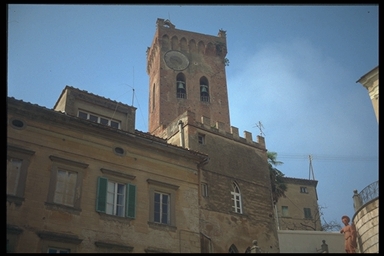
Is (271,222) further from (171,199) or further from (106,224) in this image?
(106,224)

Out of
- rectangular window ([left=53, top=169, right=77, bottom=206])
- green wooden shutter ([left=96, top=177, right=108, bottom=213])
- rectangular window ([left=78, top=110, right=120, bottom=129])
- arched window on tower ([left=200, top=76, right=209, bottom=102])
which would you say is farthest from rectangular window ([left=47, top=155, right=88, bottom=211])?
arched window on tower ([left=200, top=76, right=209, bottom=102])

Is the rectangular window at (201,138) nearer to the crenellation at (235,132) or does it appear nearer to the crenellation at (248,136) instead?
the crenellation at (235,132)

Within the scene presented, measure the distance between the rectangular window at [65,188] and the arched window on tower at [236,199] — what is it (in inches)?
367

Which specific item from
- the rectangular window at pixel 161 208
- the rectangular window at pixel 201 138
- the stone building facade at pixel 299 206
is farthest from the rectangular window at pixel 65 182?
the stone building facade at pixel 299 206

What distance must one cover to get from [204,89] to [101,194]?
2886 cm

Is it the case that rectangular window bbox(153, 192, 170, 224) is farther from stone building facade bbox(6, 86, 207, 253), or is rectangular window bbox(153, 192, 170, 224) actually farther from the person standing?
the person standing

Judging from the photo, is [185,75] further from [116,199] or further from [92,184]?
[92,184]

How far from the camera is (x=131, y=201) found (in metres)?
19.6

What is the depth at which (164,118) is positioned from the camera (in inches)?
1726

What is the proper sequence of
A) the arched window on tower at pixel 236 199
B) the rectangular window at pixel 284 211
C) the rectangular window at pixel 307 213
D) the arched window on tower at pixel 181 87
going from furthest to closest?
1. the rectangular window at pixel 307 213
2. the rectangular window at pixel 284 211
3. the arched window on tower at pixel 181 87
4. the arched window on tower at pixel 236 199

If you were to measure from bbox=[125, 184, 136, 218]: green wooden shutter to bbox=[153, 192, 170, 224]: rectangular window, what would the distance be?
1108 mm

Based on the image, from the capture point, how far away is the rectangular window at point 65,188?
A: 18.1 meters

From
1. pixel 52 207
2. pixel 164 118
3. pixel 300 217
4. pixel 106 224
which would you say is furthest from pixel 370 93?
pixel 300 217

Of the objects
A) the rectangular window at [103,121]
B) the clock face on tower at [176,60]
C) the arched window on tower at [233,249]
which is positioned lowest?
the arched window on tower at [233,249]
